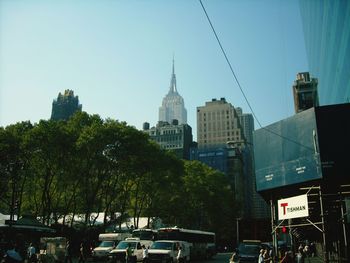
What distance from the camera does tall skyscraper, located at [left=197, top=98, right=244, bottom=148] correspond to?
16250 centimetres

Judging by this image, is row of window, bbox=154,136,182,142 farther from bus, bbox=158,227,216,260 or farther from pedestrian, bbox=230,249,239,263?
pedestrian, bbox=230,249,239,263

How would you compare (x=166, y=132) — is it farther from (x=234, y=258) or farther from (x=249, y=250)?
(x=234, y=258)

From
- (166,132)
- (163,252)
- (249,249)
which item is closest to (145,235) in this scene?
(163,252)

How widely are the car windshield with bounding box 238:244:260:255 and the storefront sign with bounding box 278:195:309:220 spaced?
12.5 metres

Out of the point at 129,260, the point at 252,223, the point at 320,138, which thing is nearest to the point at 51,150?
the point at 129,260

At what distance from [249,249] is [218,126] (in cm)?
13612

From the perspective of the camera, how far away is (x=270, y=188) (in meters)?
24.5

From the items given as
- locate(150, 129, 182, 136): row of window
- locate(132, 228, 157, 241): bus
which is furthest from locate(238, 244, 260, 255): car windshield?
locate(150, 129, 182, 136): row of window

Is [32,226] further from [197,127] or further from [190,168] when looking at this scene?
[197,127]

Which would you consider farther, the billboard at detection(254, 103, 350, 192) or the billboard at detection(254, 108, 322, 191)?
the billboard at detection(254, 108, 322, 191)

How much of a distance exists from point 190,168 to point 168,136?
306 feet

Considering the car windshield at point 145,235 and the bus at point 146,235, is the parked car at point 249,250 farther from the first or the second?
the car windshield at point 145,235

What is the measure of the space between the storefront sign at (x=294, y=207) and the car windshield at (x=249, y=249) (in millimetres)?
12508

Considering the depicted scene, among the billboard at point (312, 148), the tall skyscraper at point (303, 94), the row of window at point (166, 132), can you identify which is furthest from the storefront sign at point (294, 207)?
the row of window at point (166, 132)
